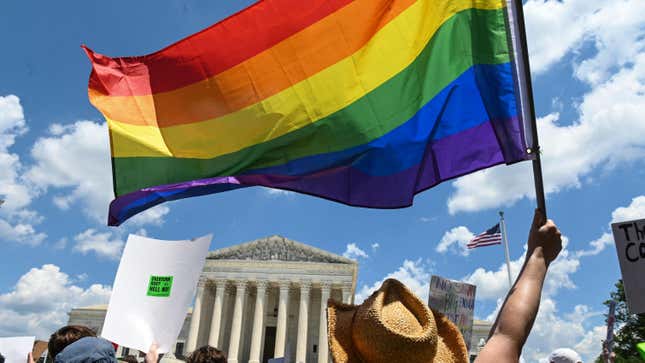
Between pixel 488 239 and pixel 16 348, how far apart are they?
18.3 m

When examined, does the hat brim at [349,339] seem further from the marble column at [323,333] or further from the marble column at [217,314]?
the marble column at [217,314]

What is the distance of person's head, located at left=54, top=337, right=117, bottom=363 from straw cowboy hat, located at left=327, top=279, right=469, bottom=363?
6.58 ft

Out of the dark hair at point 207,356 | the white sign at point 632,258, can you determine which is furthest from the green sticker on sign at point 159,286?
the white sign at point 632,258

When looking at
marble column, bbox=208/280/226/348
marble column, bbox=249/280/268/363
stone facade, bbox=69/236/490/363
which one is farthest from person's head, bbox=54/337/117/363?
marble column, bbox=208/280/226/348

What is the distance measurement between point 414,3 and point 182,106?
2.39 meters

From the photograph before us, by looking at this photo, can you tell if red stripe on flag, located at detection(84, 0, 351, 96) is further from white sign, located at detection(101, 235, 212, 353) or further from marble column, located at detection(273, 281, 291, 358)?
marble column, located at detection(273, 281, 291, 358)

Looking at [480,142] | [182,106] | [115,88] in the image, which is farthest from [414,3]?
[115,88]

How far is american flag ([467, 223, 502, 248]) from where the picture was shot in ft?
68.0

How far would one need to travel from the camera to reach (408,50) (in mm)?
4199

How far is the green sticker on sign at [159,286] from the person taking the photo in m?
4.15

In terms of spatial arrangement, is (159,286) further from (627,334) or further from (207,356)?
(627,334)

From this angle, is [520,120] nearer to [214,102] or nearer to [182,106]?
[214,102]

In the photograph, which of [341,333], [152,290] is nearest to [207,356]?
[152,290]

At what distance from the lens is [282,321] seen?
45531mm
